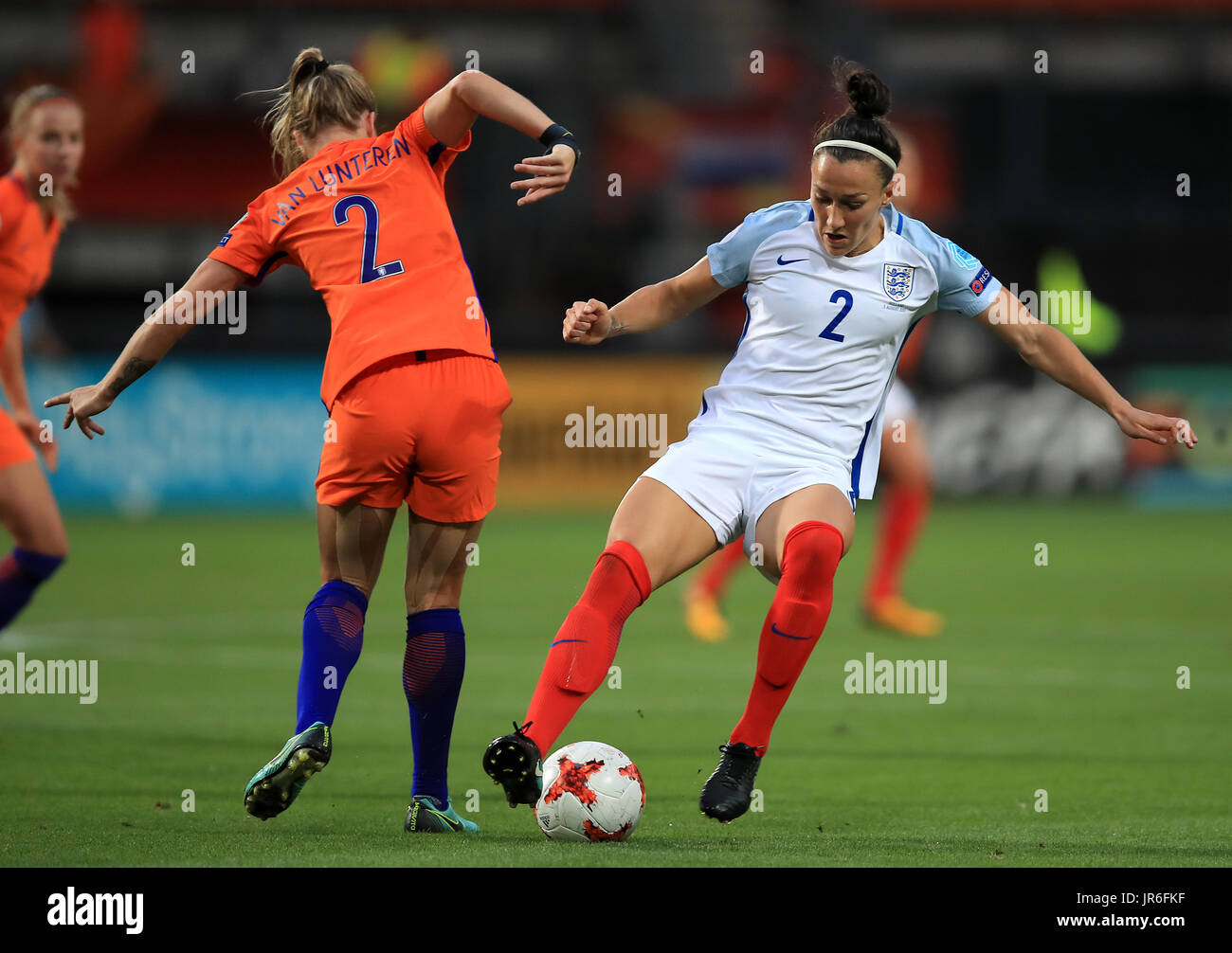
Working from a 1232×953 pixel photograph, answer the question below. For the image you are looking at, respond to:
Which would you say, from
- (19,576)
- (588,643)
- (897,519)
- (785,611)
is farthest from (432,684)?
(897,519)

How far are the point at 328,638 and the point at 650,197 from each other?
21182mm

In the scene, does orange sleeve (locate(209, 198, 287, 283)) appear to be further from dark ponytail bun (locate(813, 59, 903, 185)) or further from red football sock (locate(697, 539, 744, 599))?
red football sock (locate(697, 539, 744, 599))

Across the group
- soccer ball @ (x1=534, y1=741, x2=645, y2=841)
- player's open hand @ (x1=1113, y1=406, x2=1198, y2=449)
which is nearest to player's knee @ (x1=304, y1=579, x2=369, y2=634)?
soccer ball @ (x1=534, y1=741, x2=645, y2=841)

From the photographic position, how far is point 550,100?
27.9m

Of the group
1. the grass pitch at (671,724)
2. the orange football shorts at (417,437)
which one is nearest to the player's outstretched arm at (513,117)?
the orange football shorts at (417,437)

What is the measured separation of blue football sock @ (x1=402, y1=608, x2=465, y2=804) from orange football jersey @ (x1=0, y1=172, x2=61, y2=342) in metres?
2.93

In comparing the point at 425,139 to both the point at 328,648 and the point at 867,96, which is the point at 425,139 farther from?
the point at 328,648

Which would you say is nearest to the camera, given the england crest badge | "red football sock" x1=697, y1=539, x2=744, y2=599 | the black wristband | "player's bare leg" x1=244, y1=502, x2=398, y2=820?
"player's bare leg" x1=244, y1=502, x2=398, y2=820

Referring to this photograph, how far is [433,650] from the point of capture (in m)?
5.42

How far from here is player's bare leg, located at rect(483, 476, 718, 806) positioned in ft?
16.0

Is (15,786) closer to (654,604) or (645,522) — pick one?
(645,522)

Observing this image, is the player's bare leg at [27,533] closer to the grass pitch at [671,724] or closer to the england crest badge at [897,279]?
the grass pitch at [671,724]

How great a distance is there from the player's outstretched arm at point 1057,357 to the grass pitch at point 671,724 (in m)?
1.30

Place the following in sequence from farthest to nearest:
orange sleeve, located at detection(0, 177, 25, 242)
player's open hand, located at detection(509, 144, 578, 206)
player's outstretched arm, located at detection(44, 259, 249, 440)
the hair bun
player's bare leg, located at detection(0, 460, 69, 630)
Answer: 1. orange sleeve, located at detection(0, 177, 25, 242)
2. player's bare leg, located at detection(0, 460, 69, 630)
3. the hair bun
4. player's outstretched arm, located at detection(44, 259, 249, 440)
5. player's open hand, located at detection(509, 144, 578, 206)
